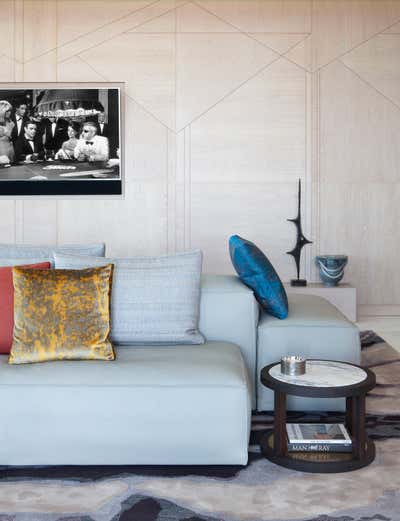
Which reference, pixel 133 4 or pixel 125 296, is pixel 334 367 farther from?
pixel 133 4

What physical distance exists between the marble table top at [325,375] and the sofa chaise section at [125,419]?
0.20 m

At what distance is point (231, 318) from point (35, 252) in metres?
1.00

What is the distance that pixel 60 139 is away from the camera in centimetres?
582

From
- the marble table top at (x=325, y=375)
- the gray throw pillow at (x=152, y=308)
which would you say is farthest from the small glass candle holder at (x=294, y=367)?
the gray throw pillow at (x=152, y=308)

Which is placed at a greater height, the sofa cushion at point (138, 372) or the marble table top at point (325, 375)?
the sofa cushion at point (138, 372)

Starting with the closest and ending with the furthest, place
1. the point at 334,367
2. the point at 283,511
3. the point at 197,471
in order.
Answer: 1. the point at 283,511
2. the point at 197,471
3. the point at 334,367

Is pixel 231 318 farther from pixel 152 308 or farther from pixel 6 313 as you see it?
pixel 6 313

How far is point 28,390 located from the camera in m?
2.34

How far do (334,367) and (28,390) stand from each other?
1227mm

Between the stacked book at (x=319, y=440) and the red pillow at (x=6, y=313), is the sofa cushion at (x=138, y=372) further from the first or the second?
the stacked book at (x=319, y=440)

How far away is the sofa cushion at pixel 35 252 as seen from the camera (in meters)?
2.96

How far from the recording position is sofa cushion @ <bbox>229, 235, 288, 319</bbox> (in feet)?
10.1

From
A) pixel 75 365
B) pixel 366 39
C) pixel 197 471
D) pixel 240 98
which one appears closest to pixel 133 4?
A: pixel 240 98

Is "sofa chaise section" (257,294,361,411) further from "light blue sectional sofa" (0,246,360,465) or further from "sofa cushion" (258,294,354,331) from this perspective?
"light blue sectional sofa" (0,246,360,465)
